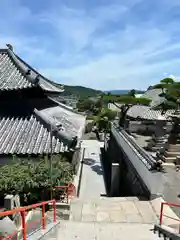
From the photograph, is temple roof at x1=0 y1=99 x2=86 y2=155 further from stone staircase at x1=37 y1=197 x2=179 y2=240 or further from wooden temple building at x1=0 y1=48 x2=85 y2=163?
stone staircase at x1=37 y1=197 x2=179 y2=240

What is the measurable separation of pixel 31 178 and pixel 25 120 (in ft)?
11.3

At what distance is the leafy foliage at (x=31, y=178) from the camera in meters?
10.4

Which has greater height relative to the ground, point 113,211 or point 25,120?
point 25,120

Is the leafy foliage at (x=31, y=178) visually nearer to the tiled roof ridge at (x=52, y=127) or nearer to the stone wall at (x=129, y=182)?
the tiled roof ridge at (x=52, y=127)

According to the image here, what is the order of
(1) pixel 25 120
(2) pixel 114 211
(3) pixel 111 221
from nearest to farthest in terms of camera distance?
(3) pixel 111 221 < (2) pixel 114 211 < (1) pixel 25 120

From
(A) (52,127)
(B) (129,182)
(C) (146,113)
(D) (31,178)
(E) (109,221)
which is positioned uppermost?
(C) (146,113)

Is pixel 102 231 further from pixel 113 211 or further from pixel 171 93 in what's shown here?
pixel 171 93

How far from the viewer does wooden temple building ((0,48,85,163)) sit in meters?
11.4

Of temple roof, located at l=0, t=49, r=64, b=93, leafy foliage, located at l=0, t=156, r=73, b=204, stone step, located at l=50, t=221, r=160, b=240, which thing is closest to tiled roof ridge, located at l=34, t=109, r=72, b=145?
leafy foliage, located at l=0, t=156, r=73, b=204

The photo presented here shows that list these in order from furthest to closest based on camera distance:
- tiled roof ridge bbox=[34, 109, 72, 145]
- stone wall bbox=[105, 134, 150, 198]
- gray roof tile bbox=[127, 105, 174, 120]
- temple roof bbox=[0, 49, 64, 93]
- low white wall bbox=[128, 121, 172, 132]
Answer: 1. low white wall bbox=[128, 121, 172, 132]
2. gray roof tile bbox=[127, 105, 174, 120]
3. temple roof bbox=[0, 49, 64, 93]
4. stone wall bbox=[105, 134, 150, 198]
5. tiled roof ridge bbox=[34, 109, 72, 145]

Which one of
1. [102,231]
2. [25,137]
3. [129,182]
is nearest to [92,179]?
[129,182]

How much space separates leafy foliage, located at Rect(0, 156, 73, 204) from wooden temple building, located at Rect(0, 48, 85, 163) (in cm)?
59

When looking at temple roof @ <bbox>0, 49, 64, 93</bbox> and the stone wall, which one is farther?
temple roof @ <bbox>0, 49, 64, 93</bbox>

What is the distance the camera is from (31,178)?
411 inches
